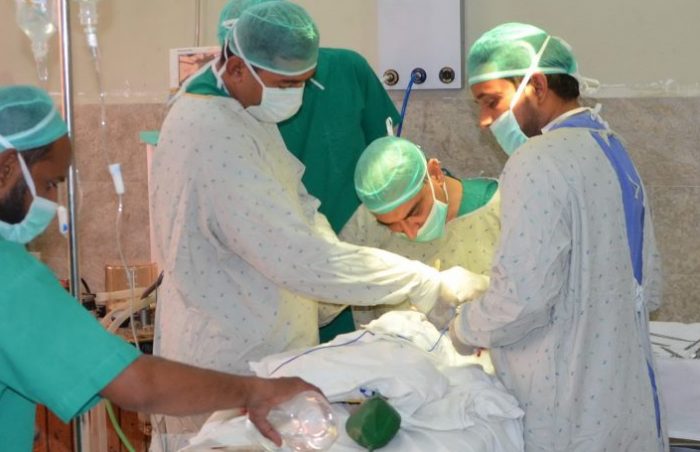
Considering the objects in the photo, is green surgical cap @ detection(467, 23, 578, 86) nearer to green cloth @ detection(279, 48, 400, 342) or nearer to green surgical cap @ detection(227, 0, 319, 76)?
green surgical cap @ detection(227, 0, 319, 76)

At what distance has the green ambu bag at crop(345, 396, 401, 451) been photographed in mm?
1993

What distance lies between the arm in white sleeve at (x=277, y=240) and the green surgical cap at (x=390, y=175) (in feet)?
0.72

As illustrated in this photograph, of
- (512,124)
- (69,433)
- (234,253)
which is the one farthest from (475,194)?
(69,433)

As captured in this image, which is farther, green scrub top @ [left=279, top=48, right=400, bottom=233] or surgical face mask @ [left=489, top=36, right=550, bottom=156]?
green scrub top @ [left=279, top=48, right=400, bottom=233]

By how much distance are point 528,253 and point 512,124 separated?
0.47 metres

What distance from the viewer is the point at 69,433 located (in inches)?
Answer: 159

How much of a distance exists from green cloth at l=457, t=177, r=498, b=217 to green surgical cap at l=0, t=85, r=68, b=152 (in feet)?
4.71

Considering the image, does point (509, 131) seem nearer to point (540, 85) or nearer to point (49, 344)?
point (540, 85)

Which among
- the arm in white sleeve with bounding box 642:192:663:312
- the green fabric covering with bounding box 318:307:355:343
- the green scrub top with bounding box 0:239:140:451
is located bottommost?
the green fabric covering with bounding box 318:307:355:343

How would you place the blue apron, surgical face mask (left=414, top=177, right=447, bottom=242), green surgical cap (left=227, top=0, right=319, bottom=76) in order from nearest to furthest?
1. the blue apron
2. green surgical cap (left=227, top=0, right=319, bottom=76)
3. surgical face mask (left=414, top=177, right=447, bottom=242)

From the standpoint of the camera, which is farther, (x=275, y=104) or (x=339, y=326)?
(x=339, y=326)

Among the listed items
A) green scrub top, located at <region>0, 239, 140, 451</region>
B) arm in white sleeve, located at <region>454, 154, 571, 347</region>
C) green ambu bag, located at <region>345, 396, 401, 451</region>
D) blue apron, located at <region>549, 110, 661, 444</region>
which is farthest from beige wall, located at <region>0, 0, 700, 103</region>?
green scrub top, located at <region>0, 239, 140, 451</region>

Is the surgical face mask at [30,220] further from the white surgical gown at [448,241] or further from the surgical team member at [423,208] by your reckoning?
the white surgical gown at [448,241]

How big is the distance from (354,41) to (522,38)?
1641mm
